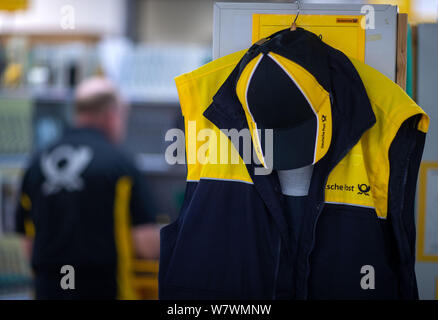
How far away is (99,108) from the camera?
243 cm

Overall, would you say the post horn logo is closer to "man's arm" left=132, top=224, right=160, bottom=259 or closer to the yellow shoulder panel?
the yellow shoulder panel

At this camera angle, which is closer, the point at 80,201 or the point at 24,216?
the point at 80,201

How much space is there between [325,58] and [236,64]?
237 mm

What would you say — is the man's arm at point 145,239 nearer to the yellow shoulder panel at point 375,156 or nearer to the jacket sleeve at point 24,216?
the jacket sleeve at point 24,216

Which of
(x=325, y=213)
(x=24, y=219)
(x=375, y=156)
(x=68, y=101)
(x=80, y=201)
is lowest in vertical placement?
(x=24, y=219)

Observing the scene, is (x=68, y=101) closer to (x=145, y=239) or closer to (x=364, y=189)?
(x=145, y=239)

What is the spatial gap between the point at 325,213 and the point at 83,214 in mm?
1454

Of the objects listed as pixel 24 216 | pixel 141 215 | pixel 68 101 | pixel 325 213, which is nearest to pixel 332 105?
pixel 325 213

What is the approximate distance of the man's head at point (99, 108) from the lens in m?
2.40

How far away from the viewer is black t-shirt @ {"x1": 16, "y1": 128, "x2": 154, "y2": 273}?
7.16ft

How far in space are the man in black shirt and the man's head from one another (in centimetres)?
4
